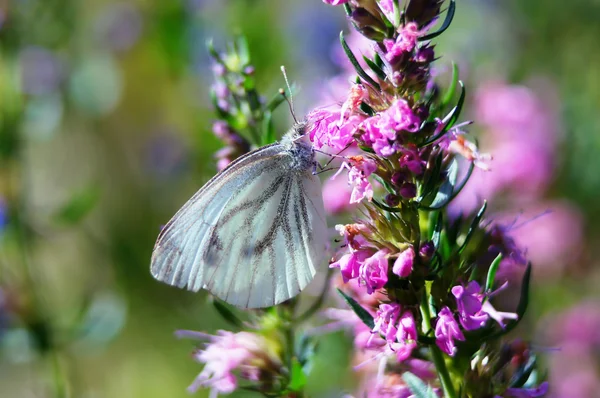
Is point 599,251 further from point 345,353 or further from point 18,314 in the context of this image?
point 18,314

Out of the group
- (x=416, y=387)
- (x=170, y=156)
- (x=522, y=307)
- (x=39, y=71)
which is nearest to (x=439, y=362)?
(x=416, y=387)

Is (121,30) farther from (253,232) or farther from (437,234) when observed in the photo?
(437,234)

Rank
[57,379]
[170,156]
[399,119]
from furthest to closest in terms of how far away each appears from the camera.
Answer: [170,156], [57,379], [399,119]

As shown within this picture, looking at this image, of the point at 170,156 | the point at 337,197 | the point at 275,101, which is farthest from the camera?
the point at 170,156

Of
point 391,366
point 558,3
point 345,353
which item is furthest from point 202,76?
point 391,366

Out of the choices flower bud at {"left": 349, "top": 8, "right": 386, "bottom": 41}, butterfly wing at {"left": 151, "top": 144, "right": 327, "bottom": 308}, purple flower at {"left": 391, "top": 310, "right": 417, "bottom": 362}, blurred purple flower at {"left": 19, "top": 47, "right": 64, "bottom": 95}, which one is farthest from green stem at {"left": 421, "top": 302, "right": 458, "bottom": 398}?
blurred purple flower at {"left": 19, "top": 47, "right": 64, "bottom": 95}

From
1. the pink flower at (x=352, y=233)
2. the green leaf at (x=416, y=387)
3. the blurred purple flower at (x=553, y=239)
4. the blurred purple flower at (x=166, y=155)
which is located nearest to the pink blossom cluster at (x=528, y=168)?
the blurred purple flower at (x=553, y=239)

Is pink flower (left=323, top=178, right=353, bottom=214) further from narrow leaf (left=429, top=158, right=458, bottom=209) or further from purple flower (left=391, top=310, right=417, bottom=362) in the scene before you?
purple flower (left=391, top=310, right=417, bottom=362)
